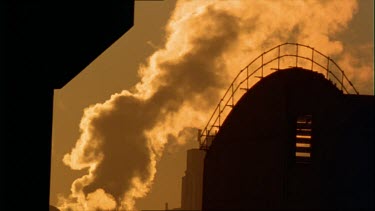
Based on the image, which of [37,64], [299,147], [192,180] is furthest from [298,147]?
[192,180]

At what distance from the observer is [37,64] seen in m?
9.34

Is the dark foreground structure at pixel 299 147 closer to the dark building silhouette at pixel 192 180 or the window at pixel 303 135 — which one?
the window at pixel 303 135

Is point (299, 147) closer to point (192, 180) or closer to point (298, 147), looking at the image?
point (298, 147)

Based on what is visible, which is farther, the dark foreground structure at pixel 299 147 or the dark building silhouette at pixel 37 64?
the dark foreground structure at pixel 299 147

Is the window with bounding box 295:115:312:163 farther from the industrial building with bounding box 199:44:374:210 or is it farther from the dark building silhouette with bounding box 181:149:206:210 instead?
the dark building silhouette with bounding box 181:149:206:210

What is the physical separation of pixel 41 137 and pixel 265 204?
22180 millimetres

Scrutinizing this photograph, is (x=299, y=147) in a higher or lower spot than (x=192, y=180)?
higher

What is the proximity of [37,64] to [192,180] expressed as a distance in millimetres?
74845

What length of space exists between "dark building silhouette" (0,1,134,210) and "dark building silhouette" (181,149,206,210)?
71.3 meters

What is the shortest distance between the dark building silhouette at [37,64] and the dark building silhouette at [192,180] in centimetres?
7128

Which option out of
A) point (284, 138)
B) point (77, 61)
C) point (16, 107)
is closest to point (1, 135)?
point (16, 107)

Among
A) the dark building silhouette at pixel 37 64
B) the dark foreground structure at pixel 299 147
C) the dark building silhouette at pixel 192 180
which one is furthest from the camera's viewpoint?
the dark building silhouette at pixel 192 180

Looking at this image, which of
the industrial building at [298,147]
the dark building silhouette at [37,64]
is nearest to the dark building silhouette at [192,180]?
the industrial building at [298,147]

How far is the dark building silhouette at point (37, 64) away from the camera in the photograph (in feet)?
27.1
